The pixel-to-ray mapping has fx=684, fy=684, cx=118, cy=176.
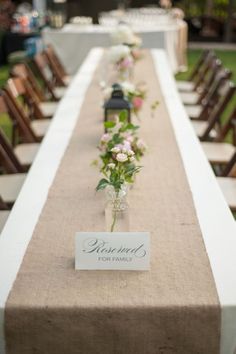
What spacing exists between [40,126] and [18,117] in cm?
76

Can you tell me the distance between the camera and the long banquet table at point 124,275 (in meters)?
2.01

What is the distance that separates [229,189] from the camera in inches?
154

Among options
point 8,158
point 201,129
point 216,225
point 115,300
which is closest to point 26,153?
point 8,158

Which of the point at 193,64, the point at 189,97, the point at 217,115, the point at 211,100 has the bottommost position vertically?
the point at 193,64

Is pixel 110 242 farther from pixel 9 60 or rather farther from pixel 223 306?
pixel 9 60

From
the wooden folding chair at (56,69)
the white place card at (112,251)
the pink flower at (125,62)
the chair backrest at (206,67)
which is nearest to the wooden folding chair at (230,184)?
the pink flower at (125,62)

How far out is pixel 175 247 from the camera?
236 cm

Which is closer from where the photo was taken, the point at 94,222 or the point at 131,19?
the point at 94,222

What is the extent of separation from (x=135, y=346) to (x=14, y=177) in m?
2.24

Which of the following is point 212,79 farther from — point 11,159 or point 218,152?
point 11,159

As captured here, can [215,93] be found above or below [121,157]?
below

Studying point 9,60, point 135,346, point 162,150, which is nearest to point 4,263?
point 135,346

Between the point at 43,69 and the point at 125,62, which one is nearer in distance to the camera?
the point at 125,62

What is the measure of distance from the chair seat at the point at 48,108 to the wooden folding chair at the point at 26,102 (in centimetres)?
20
